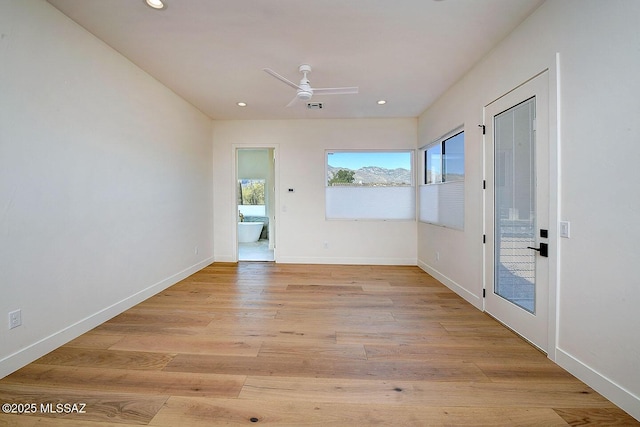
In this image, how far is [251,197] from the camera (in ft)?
28.4

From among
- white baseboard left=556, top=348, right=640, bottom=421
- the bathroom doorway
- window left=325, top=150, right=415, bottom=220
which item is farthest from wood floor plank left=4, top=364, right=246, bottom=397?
the bathroom doorway

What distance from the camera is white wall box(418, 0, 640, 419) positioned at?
1.45m

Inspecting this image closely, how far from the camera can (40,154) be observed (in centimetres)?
199

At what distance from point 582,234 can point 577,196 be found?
0.26 m

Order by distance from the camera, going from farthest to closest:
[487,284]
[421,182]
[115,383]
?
[421,182] → [487,284] → [115,383]

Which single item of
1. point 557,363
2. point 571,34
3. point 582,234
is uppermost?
point 571,34

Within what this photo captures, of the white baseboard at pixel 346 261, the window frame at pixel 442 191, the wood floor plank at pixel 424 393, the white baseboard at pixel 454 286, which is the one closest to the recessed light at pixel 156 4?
the wood floor plank at pixel 424 393

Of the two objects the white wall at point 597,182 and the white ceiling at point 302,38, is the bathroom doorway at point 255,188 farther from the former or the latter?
the white wall at point 597,182

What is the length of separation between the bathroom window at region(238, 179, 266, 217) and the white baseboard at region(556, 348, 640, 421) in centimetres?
782

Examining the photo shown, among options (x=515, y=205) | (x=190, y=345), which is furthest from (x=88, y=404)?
(x=515, y=205)

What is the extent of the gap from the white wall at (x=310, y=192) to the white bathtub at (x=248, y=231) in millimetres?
2572

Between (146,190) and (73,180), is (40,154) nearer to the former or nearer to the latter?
(73,180)

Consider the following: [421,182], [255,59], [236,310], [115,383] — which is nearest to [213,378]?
[115,383]

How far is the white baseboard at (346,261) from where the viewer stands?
16.2ft
